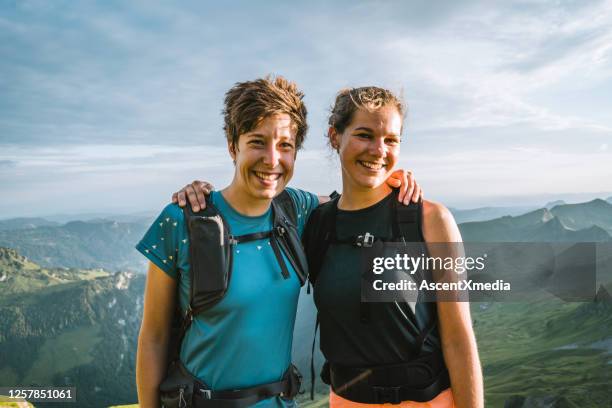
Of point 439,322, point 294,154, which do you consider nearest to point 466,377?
point 439,322

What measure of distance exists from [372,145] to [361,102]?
771 millimetres

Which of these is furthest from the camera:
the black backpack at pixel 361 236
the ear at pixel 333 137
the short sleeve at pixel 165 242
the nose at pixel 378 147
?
the ear at pixel 333 137

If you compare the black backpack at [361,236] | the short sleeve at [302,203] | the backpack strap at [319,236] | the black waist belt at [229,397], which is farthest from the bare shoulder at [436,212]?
the black waist belt at [229,397]

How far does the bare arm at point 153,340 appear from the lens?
689 centimetres

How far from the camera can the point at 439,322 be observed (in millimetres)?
7207

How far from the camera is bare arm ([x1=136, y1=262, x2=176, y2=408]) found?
689cm

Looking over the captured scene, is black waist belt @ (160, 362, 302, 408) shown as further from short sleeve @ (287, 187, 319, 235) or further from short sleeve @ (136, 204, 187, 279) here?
short sleeve @ (287, 187, 319, 235)

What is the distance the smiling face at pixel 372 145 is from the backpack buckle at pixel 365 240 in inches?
36.4

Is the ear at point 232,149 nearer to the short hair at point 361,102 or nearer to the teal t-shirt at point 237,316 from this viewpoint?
the teal t-shirt at point 237,316

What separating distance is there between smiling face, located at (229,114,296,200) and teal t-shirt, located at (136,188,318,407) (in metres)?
0.72

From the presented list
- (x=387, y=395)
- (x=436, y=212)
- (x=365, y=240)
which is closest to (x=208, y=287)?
(x=365, y=240)

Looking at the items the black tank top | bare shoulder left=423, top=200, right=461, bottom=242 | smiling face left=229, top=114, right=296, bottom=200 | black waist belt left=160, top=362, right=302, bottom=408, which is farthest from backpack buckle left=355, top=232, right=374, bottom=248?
black waist belt left=160, top=362, right=302, bottom=408

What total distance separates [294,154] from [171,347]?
3.81 m

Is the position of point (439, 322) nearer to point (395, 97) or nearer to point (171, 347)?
point (395, 97)
